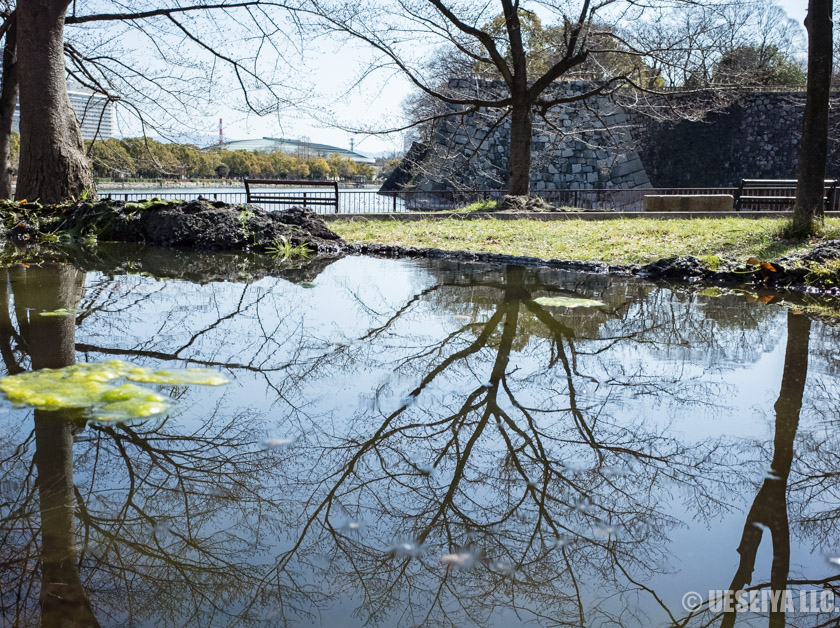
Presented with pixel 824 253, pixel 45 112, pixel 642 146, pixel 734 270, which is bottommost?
pixel 734 270

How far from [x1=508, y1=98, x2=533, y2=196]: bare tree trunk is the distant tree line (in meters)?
7.03

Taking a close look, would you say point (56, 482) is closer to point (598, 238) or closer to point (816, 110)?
point (598, 238)

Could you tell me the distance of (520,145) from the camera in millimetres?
16516

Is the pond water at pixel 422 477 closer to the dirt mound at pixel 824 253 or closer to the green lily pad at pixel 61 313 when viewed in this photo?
the green lily pad at pixel 61 313

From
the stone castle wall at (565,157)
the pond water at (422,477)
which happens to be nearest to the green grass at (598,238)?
the pond water at (422,477)

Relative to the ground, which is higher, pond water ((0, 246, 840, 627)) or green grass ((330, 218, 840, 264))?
green grass ((330, 218, 840, 264))

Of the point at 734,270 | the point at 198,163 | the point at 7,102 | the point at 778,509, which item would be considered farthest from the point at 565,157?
the point at 778,509

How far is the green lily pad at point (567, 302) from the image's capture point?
224 inches

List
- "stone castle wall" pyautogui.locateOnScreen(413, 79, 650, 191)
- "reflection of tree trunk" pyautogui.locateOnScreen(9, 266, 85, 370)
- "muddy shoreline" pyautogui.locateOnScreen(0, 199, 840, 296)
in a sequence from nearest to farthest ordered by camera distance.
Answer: "reflection of tree trunk" pyautogui.locateOnScreen(9, 266, 85, 370) → "muddy shoreline" pyautogui.locateOnScreen(0, 199, 840, 296) → "stone castle wall" pyautogui.locateOnScreen(413, 79, 650, 191)

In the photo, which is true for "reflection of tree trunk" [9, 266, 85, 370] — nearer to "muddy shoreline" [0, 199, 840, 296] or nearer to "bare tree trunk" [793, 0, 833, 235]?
"muddy shoreline" [0, 199, 840, 296]

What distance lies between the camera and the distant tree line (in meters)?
16.4

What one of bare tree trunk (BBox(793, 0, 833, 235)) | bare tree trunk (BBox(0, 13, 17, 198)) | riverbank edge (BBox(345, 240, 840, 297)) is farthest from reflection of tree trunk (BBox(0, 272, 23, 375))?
bare tree trunk (BBox(0, 13, 17, 198))

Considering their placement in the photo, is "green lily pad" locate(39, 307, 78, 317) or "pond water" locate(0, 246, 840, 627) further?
"green lily pad" locate(39, 307, 78, 317)

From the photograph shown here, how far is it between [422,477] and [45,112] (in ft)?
36.2
